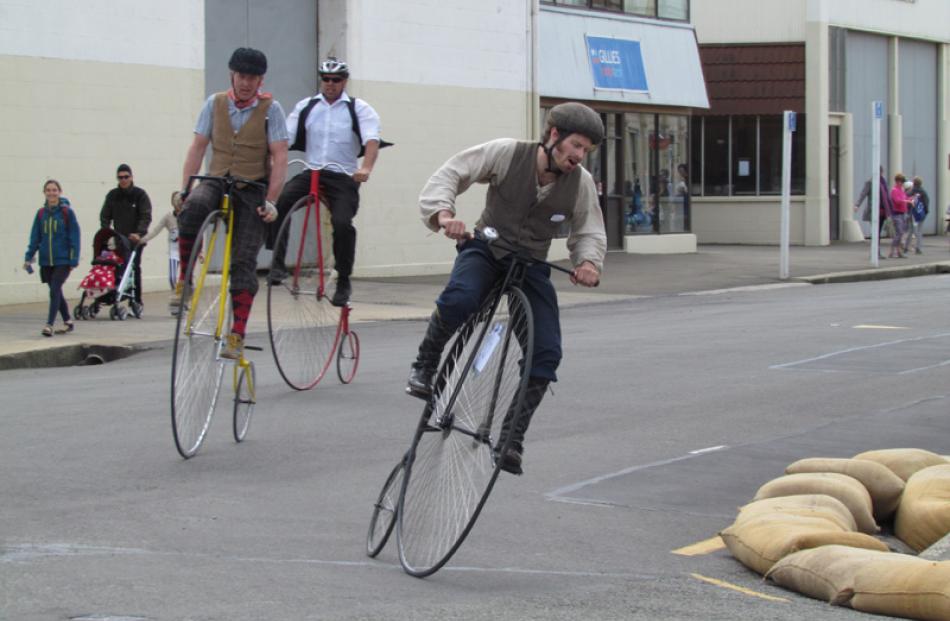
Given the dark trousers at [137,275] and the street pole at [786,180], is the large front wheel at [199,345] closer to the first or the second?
the dark trousers at [137,275]

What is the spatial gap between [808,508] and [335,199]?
5021 mm

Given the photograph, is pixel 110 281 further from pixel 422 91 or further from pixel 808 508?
pixel 808 508

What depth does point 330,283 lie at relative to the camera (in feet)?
36.4

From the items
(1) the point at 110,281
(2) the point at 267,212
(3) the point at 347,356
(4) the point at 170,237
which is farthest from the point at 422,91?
(2) the point at 267,212

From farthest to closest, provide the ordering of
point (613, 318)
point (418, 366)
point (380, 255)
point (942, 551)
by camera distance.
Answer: point (380, 255) < point (613, 318) < point (418, 366) < point (942, 551)

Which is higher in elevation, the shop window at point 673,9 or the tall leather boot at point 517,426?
the shop window at point 673,9

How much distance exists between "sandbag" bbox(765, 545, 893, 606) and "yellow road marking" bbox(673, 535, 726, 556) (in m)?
0.59

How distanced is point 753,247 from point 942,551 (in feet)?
107

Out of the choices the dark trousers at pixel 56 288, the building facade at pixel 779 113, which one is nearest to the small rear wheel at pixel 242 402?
the dark trousers at pixel 56 288

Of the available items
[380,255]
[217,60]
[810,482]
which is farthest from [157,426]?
[380,255]

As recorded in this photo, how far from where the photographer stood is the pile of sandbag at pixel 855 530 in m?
5.53

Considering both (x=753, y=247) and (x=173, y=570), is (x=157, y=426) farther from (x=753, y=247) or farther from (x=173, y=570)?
(x=753, y=247)

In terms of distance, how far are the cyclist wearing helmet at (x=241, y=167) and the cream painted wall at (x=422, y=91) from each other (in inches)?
655

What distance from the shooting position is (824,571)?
19.1 feet
